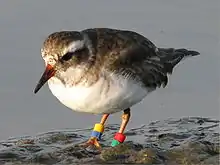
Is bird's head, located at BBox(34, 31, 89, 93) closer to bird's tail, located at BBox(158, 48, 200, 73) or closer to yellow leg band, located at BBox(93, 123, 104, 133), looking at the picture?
yellow leg band, located at BBox(93, 123, 104, 133)

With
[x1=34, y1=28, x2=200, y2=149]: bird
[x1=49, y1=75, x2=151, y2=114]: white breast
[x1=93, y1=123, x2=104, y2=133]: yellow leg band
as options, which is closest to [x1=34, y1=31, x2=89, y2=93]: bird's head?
[x1=34, y1=28, x2=200, y2=149]: bird

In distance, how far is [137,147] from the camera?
26.2ft

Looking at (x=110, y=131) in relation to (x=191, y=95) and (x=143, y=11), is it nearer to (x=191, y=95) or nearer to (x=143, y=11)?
(x=191, y=95)

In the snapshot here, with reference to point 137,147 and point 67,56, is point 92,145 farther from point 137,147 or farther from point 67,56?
point 67,56

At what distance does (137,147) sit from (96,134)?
581mm

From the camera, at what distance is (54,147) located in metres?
8.18

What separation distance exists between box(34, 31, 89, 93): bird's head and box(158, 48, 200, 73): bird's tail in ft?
4.74

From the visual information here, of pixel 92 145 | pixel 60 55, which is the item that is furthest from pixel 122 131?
pixel 60 55

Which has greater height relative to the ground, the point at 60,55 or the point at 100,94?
the point at 60,55

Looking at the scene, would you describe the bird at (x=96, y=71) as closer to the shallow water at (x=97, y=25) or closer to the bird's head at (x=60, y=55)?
the bird's head at (x=60, y=55)

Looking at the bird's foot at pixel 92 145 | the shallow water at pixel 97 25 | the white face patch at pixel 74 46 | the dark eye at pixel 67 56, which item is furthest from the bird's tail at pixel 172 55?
the dark eye at pixel 67 56

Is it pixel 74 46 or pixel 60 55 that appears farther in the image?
pixel 74 46

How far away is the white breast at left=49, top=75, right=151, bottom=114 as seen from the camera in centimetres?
759

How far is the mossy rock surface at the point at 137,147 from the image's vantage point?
7.57 metres
